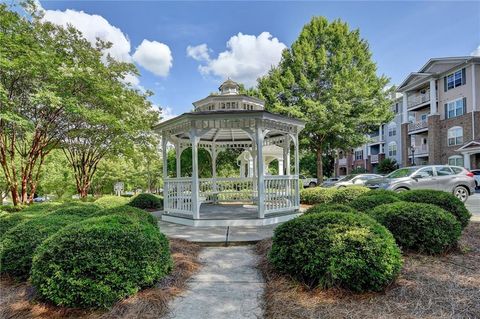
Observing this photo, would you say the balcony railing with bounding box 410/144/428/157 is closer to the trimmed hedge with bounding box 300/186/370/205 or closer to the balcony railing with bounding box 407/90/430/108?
the balcony railing with bounding box 407/90/430/108

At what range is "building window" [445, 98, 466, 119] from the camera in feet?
72.6

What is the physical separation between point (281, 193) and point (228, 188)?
4.93 metres

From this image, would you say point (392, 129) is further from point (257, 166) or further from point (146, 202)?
point (146, 202)

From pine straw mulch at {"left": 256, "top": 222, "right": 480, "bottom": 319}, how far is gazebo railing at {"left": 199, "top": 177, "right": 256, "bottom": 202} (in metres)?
7.30

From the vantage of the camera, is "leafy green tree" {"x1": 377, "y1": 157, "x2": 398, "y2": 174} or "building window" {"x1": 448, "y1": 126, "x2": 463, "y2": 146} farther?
"leafy green tree" {"x1": 377, "y1": 157, "x2": 398, "y2": 174}

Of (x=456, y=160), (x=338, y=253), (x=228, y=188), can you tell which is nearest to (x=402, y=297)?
(x=338, y=253)

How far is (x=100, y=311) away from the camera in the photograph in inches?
103

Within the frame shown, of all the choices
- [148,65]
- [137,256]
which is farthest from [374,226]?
[148,65]

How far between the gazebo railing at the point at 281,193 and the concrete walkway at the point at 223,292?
10.4 ft

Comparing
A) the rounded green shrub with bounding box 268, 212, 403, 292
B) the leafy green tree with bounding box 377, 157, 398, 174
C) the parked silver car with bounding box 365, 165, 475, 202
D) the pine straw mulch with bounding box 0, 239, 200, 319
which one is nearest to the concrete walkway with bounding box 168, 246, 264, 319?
the pine straw mulch with bounding box 0, 239, 200, 319

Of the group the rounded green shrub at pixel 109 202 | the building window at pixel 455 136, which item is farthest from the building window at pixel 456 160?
the rounded green shrub at pixel 109 202

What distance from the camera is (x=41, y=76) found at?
28.2ft

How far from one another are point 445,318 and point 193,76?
11702 millimetres

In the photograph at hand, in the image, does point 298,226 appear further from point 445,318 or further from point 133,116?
point 133,116
